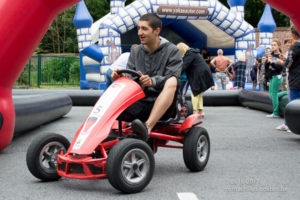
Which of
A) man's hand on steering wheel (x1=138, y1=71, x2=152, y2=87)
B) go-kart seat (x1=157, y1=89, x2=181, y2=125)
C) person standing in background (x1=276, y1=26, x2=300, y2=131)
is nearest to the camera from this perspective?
man's hand on steering wheel (x1=138, y1=71, x2=152, y2=87)

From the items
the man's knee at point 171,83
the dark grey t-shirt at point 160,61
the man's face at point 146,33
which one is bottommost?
the man's knee at point 171,83

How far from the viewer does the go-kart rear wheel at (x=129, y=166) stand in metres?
3.34

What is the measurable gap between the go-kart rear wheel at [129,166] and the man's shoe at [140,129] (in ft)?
0.82

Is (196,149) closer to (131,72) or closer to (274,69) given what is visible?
(131,72)

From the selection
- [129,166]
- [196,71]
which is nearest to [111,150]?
[129,166]

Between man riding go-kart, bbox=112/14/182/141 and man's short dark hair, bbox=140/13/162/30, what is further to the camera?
man's short dark hair, bbox=140/13/162/30

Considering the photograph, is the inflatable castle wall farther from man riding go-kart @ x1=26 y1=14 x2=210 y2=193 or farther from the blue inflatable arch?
man riding go-kart @ x1=26 y1=14 x2=210 y2=193

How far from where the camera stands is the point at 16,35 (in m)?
5.03

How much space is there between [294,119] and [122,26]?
10373 mm

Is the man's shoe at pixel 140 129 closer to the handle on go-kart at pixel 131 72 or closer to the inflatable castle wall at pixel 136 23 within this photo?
the handle on go-kart at pixel 131 72

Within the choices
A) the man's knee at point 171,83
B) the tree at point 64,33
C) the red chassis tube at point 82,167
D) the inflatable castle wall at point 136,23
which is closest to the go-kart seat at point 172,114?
the man's knee at point 171,83

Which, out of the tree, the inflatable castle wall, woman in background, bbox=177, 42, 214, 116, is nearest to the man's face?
woman in background, bbox=177, 42, 214, 116

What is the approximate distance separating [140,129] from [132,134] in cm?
28

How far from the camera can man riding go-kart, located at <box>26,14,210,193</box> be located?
3.47 m
